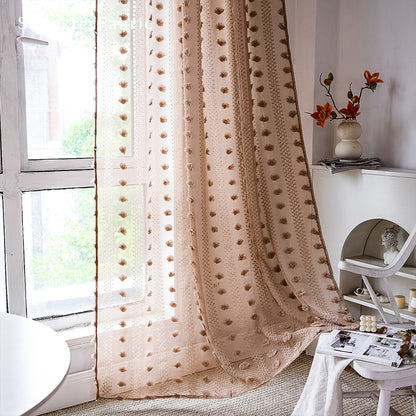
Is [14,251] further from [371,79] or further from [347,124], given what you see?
[371,79]

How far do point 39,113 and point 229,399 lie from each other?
63.9 inches

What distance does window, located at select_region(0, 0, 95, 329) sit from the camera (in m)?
2.49

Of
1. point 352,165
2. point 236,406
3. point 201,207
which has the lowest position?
point 236,406

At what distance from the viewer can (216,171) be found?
2.76m

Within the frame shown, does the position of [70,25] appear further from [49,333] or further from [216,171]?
[49,333]

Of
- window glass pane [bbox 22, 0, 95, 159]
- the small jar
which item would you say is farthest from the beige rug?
window glass pane [bbox 22, 0, 95, 159]

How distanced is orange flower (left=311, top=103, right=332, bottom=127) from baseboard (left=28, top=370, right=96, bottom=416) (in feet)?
5.57

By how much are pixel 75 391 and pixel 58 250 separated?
2.20 ft

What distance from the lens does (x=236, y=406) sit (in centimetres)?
262

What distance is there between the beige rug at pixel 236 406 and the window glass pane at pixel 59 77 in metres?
1.20

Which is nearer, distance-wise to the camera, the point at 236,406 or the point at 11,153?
the point at 11,153

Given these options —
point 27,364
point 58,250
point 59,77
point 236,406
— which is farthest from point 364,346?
point 59,77

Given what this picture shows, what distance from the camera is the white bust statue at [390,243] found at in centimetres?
289

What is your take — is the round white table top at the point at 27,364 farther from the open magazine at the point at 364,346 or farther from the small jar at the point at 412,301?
the small jar at the point at 412,301
